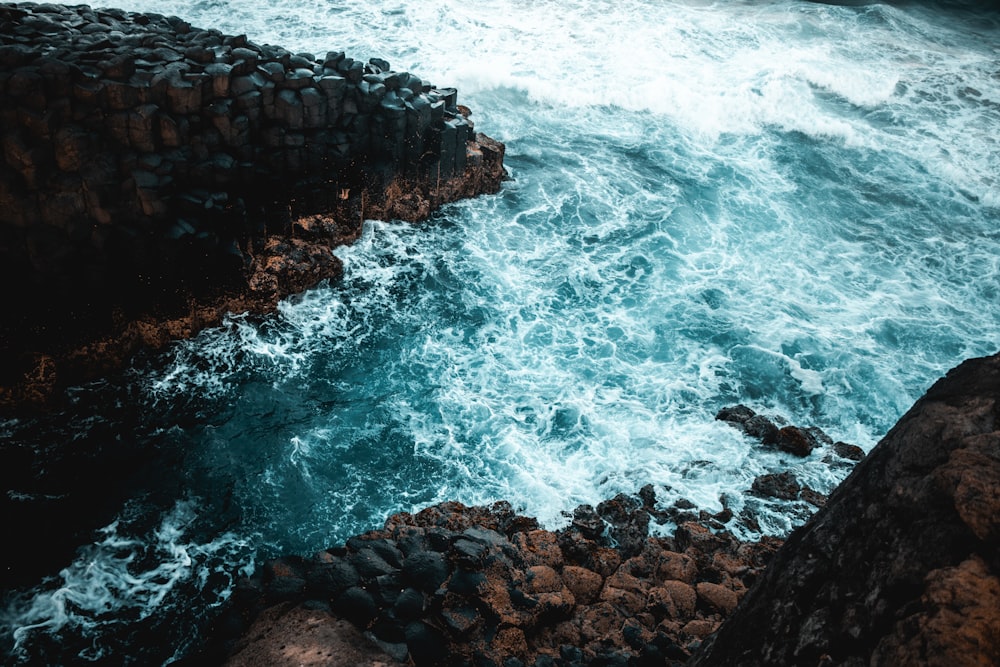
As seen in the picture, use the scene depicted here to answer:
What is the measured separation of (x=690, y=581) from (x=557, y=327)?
7.19m

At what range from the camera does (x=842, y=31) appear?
31.4 metres

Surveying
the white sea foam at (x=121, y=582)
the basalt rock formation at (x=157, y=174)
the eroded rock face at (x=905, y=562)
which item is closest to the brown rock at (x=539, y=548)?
the eroded rock face at (x=905, y=562)

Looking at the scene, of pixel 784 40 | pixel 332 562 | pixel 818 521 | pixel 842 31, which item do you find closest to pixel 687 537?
pixel 818 521

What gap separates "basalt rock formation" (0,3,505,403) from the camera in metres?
11.9

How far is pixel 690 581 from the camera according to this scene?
10.1 m

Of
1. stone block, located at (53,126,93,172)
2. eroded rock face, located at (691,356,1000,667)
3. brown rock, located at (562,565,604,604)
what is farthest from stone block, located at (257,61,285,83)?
eroded rock face, located at (691,356,1000,667)

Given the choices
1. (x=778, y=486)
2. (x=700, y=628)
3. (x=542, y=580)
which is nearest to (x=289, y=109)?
(x=542, y=580)

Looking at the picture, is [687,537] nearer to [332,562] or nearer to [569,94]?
[332,562]

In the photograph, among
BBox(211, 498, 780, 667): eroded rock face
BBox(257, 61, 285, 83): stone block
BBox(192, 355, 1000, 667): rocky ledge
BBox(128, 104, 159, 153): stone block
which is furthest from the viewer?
BBox(257, 61, 285, 83): stone block

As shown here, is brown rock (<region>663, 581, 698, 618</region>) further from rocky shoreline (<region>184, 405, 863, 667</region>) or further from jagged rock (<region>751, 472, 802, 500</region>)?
jagged rock (<region>751, 472, 802, 500</region>)

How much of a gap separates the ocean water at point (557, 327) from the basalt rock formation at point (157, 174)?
886mm

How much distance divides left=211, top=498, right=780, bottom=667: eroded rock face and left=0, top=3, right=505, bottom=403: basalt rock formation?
21.2 ft

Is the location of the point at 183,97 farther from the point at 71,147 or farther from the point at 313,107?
the point at 313,107

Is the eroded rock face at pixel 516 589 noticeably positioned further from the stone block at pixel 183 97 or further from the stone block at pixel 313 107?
the stone block at pixel 313 107
